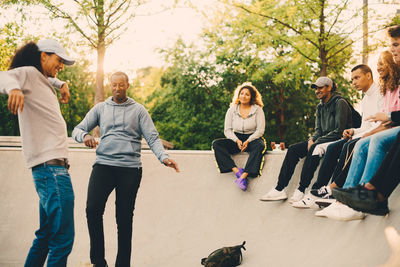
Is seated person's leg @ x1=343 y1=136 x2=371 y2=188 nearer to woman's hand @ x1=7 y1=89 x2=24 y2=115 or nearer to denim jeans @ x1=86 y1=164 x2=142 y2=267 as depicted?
denim jeans @ x1=86 y1=164 x2=142 y2=267

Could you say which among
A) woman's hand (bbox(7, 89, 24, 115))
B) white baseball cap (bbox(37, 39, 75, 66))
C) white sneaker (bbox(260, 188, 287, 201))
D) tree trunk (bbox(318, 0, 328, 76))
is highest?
tree trunk (bbox(318, 0, 328, 76))

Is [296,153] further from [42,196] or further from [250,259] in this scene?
[42,196]

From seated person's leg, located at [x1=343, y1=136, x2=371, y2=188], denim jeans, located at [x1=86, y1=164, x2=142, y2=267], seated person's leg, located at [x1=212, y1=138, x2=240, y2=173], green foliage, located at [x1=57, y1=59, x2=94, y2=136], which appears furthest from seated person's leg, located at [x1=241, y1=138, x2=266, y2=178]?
green foliage, located at [x1=57, y1=59, x2=94, y2=136]

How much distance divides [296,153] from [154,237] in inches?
97.0

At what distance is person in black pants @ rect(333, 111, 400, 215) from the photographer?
325 centimetres

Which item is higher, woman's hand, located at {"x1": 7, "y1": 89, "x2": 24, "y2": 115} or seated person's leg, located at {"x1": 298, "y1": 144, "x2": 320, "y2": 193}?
woman's hand, located at {"x1": 7, "y1": 89, "x2": 24, "y2": 115}

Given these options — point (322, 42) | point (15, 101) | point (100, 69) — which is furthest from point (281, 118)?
point (15, 101)

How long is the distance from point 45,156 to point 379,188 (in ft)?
8.76

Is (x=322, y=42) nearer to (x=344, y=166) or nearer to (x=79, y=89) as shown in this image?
(x=344, y=166)

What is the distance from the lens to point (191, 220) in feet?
20.3

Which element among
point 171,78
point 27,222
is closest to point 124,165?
point 27,222

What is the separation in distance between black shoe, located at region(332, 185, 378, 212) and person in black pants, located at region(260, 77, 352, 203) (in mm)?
2023

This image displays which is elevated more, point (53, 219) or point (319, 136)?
point (319, 136)

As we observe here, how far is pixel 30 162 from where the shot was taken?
10.0 ft
